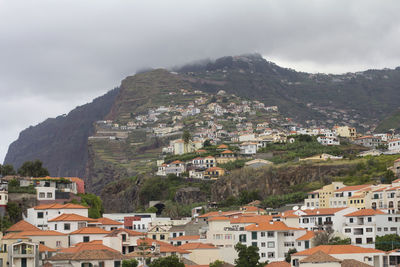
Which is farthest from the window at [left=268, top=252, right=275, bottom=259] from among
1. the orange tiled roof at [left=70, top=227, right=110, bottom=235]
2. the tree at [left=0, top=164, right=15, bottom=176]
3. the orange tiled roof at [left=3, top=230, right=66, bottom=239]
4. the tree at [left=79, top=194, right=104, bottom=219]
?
the tree at [left=0, top=164, right=15, bottom=176]

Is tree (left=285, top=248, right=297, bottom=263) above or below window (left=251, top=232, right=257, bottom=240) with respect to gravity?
below

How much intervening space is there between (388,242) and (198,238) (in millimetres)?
24893

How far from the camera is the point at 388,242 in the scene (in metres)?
83.1

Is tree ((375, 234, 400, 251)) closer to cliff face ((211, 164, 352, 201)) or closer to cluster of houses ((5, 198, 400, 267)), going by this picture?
cluster of houses ((5, 198, 400, 267))

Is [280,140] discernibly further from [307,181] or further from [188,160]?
[307,181]

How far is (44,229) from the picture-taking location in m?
87.0

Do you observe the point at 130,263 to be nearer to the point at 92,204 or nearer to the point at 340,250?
the point at 340,250

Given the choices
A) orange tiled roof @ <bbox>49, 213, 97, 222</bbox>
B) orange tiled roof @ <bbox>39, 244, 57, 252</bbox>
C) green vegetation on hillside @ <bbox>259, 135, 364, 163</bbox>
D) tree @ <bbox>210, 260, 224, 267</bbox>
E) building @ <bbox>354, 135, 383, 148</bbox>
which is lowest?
tree @ <bbox>210, 260, 224, 267</bbox>

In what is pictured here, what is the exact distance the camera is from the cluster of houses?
70.1 metres

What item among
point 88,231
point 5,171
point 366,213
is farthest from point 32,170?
point 366,213

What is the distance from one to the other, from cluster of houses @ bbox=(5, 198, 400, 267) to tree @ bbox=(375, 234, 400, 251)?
1.54 meters

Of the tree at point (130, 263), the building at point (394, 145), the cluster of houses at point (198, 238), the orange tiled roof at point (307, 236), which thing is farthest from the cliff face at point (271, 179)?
the tree at point (130, 263)

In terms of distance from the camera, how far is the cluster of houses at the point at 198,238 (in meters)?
70.1

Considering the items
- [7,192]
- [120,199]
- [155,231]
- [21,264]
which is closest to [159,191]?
[120,199]
